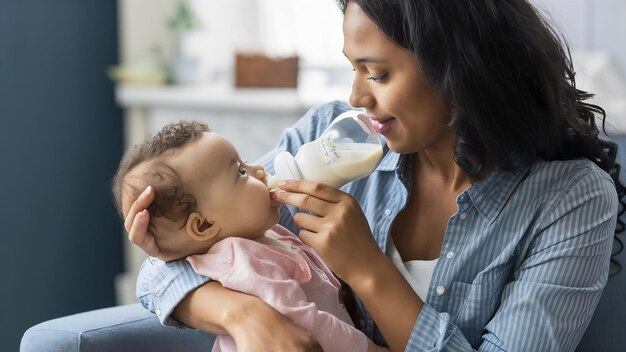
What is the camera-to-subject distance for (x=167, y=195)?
1446mm

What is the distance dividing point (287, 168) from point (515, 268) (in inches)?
17.0

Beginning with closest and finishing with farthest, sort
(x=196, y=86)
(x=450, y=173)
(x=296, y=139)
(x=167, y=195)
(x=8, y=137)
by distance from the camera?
(x=167, y=195) → (x=450, y=173) → (x=296, y=139) → (x=8, y=137) → (x=196, y=86)

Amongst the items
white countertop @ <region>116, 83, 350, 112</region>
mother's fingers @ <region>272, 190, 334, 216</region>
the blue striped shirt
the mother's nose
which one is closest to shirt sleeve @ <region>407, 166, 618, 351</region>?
the blue striped shirt

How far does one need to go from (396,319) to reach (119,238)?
6.94 ft

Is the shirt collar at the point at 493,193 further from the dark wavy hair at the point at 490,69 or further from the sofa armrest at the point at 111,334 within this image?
the sofa armrest at the point at 111,334

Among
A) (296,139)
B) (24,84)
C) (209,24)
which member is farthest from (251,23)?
(296,139)

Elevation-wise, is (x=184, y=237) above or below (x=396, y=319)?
above

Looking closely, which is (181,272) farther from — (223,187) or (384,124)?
(384,124)

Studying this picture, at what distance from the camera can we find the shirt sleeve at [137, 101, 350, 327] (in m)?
1.55

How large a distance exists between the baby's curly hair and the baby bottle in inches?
6.5

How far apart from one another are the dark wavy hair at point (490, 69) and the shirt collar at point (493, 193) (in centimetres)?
2

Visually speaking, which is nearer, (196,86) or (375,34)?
(375,34)

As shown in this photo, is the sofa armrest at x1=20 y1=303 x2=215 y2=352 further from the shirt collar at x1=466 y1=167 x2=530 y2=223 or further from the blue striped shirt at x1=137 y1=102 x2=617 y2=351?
the shirt collar at x1=466 y1=167 x2=530 y2=223

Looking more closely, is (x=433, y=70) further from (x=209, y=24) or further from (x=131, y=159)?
(x=209, y=24)
